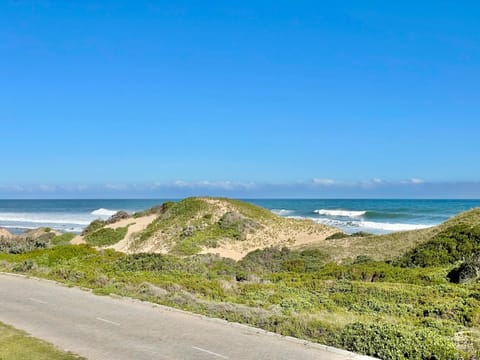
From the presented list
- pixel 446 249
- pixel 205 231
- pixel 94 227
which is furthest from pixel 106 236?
pixel 446 249

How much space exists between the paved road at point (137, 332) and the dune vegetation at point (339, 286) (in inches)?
28.9

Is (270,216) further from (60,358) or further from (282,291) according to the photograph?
(60,358)

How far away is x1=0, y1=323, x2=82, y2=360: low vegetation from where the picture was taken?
400 inches

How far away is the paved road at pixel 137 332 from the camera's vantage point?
418 inches

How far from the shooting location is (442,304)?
15.2 m

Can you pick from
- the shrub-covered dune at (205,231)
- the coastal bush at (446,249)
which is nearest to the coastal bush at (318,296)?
the coastal bush at (446,249)

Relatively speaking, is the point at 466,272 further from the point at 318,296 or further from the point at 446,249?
the point at 318,296

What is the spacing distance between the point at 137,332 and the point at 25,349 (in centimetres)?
262

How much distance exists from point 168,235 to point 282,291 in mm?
25839

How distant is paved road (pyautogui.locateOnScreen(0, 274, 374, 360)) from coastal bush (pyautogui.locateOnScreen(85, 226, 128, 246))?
1113 inches

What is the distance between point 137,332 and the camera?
12.3 meters

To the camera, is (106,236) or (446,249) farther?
(106,236)

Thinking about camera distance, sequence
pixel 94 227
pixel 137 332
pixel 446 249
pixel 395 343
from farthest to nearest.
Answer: pixel 94 227, pixel 446 249, pixel 137 332, pixel 395 343

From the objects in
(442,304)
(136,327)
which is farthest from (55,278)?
(442,304)
